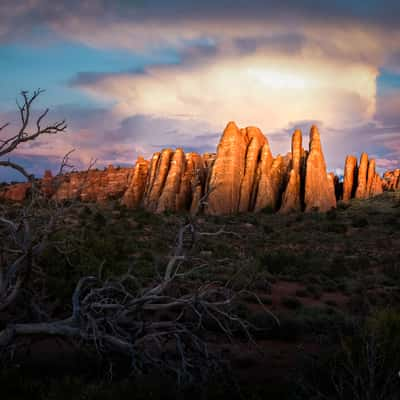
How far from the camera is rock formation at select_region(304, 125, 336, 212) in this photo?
35.3 meters

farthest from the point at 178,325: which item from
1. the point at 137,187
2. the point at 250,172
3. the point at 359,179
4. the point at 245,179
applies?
the point at 359,179

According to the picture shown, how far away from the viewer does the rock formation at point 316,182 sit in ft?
116

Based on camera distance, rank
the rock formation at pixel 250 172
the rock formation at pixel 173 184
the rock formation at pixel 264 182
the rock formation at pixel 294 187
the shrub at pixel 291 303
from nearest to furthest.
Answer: the shrub at pixel 291 303 → the rock formation at pixel 294 187 → the rock formation at pixel 264 182 → the rock formation at pixel 250 172 → the rock formation at pixel 173 184

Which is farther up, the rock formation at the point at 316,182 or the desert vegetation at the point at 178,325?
the rock formation at the point at 316,182

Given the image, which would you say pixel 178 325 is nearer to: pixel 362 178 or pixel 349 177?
pixel 362 178

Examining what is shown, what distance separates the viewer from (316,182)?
118 feet

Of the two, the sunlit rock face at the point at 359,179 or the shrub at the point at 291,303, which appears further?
the sunlit rock face at the point at 359,179

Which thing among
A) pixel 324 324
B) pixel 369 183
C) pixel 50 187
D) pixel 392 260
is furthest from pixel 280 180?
pixel 50 187

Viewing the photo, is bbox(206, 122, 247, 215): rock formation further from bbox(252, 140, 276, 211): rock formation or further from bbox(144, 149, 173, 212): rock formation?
bbox(144, 149, 173, 212): rock formation

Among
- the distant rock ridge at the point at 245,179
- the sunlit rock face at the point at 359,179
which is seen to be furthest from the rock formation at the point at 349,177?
the distant rock ridge at the point at 245,179

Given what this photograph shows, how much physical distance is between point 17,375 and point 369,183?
5053 centimetres

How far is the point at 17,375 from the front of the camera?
477cm

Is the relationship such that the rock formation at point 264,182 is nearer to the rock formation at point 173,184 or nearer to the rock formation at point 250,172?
the rock formation at point 250,172

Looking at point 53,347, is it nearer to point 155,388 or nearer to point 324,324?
point 155,388
